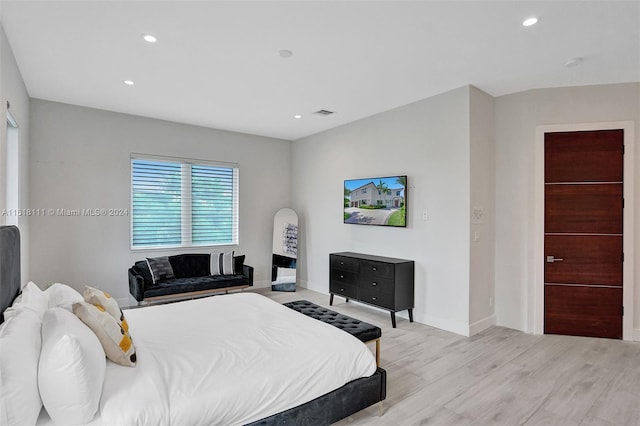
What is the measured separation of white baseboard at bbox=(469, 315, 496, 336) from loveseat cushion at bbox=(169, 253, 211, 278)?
384 cm

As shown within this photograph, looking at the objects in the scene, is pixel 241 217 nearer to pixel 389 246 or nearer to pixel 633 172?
pixel 389 246

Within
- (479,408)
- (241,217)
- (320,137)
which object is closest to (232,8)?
(479,408)

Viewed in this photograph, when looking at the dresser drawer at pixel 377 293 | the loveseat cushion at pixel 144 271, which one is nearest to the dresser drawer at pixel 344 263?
the dresser drawer at pixel 377 293

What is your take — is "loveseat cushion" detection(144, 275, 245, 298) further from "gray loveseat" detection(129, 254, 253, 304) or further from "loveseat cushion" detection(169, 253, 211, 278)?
"loveseat cushion" detection(169, 253, 211, 278)

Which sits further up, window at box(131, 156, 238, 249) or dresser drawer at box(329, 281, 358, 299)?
window at box(131, 156, 238, 249)

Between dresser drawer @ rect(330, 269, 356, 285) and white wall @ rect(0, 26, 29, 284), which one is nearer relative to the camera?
white wall @ rect(0, 26, 29, 284)

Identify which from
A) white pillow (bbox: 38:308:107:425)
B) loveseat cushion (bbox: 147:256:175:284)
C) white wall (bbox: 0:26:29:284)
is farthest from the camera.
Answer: loveseat cushion (bbox: 147:256:175:284)

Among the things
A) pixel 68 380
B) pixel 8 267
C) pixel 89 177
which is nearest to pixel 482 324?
pixel 68 380

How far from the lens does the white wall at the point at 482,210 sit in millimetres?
4035

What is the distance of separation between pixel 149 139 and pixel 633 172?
6.27 m

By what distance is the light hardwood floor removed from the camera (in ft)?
7.97

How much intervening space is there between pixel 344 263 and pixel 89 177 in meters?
3.79

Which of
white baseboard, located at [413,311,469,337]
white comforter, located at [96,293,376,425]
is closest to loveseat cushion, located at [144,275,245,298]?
white comforter, located at [96,293,376,425]

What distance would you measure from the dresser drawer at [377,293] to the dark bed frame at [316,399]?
1973mm
